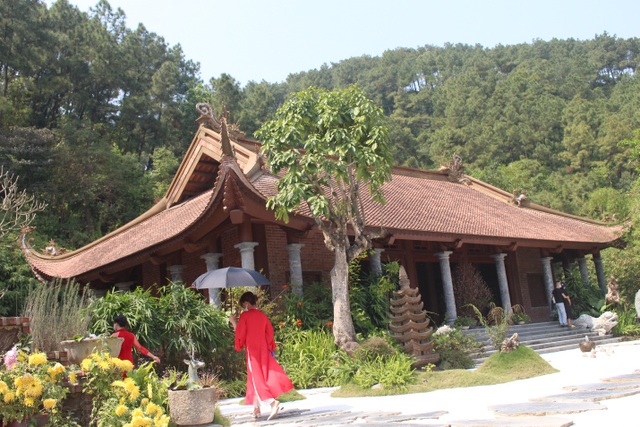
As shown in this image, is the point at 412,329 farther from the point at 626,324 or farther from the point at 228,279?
the point at 626,324

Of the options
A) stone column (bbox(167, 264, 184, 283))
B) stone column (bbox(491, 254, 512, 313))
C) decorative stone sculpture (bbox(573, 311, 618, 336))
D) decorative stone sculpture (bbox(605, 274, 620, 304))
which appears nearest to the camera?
stone column (bbox(167, 264, 184, 283))

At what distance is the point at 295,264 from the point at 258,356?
5.44 m

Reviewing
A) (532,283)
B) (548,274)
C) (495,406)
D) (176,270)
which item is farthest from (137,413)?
(532,283)

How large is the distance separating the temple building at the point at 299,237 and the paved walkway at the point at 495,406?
3708mm

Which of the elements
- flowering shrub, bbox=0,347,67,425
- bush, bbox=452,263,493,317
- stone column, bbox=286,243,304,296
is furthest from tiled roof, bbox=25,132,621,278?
flowering shrub, bbox=0,347,67,425

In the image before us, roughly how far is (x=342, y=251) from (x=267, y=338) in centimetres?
354

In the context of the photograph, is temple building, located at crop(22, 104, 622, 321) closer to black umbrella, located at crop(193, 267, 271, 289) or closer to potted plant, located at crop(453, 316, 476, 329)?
potted plant, located at crop(453, 316, 476, 329)

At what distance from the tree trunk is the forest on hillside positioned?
14.0 meters

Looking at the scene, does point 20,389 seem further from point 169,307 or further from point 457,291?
point 457,291

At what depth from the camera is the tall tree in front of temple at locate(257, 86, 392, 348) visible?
10.1 metres

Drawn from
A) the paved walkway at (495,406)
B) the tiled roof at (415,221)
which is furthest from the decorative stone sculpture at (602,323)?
the paved walkway at (495,406)

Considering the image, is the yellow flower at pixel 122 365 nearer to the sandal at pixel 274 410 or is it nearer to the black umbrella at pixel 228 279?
the sandal at pixel 274 410

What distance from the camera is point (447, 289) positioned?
15.3 metres

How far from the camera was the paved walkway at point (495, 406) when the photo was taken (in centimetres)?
522
